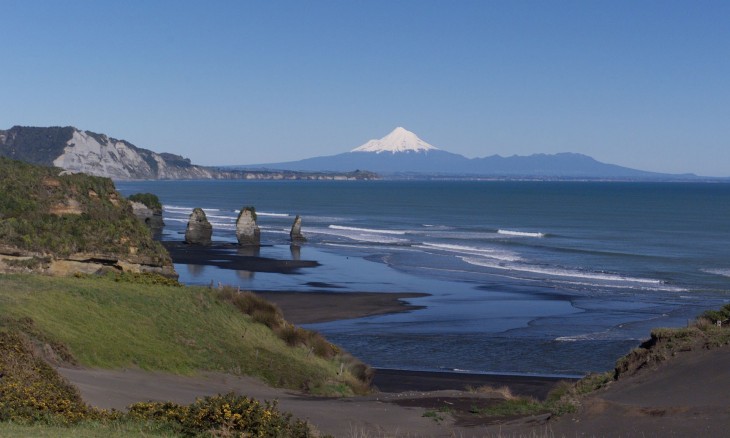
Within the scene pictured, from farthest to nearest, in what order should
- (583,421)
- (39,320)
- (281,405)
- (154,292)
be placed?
1. (154,292)
2. (39,320)
3. (281,405)
4. (583,421)

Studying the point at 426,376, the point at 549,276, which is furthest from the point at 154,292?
the point at 549,276

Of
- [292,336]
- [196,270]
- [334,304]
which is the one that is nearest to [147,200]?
[196,270]

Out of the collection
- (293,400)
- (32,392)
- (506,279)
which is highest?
(32,392)

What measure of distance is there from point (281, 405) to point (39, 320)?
21.1 ft

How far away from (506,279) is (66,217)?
85.2 feet

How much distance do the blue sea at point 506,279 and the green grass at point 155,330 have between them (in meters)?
5.95

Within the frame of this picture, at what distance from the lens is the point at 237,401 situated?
45.4 feet

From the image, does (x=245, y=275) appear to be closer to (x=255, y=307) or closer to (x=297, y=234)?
(x=297, y=234)

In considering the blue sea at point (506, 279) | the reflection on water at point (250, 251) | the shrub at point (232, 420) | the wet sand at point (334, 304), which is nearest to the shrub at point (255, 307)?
the blue sea at point (506, 279)

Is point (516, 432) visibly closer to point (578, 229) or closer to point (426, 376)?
point (426, 376)

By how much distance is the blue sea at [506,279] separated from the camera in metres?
33.4

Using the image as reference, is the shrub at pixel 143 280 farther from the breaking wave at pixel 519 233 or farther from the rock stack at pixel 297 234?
the breaking wave at pixel 519 233

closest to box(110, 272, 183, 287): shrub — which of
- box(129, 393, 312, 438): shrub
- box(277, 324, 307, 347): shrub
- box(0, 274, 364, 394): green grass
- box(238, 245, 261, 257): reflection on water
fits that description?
box(0, 274, 364, 394): green grass

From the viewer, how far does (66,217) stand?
4088cm
